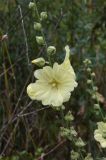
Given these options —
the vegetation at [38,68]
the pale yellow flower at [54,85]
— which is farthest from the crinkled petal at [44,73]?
the vegetation at [38,68]

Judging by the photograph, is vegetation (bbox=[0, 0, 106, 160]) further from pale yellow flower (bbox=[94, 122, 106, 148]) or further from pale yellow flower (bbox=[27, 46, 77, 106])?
pale yellow flower (bbox=[27, 46, 77, 106])

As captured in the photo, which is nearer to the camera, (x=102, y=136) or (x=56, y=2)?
(x=102, y=136)

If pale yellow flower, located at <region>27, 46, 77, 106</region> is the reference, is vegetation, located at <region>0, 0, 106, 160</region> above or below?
below

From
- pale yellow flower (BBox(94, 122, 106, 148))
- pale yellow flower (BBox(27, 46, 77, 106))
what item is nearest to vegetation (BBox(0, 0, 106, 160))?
pale yellow flower (BBox(94, 122, 106, 148))

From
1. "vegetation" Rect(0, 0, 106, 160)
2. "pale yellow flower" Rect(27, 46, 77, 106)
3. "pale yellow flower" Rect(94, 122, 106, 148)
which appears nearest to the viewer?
"pale yellow flower" Rect(27, 46, 77, 106)

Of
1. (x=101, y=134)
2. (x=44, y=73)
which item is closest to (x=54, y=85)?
(x=44, y=73)

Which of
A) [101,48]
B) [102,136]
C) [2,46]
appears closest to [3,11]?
[2,46]

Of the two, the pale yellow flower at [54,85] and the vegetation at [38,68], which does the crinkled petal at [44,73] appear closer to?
the pale yellow flower at [54,85]

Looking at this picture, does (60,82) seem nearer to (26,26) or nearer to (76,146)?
(76,146)
